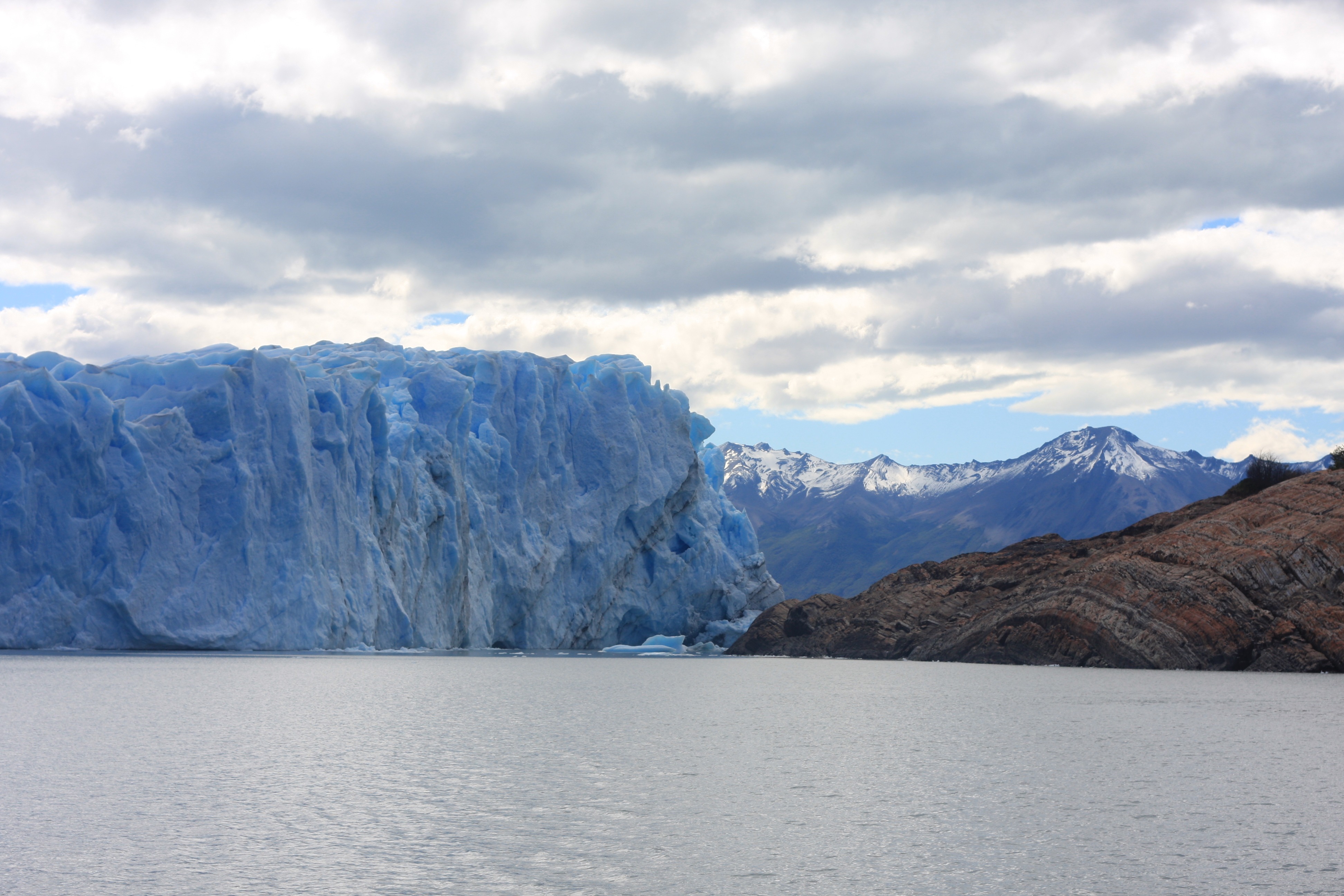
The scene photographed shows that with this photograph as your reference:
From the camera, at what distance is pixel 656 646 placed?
229 feet

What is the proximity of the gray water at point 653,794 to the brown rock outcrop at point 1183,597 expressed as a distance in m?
17.9

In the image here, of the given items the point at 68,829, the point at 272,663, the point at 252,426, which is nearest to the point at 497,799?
the point at 68,829

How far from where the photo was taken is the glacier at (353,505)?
42.2 m

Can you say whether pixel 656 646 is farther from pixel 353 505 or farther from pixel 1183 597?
pixel 1183 597

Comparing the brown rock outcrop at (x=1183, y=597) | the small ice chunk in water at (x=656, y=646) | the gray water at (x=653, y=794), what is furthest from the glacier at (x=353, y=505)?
the brown rock outcrop at (x=1183, y=597)

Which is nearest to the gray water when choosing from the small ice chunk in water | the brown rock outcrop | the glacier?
the glacier

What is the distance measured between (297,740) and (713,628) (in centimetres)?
5331

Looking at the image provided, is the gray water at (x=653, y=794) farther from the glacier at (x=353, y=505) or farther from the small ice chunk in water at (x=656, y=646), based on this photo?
the small ice chunk in water at (x=656, y=646)

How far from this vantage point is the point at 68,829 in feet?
40.7

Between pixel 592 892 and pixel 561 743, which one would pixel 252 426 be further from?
pixel 592 892

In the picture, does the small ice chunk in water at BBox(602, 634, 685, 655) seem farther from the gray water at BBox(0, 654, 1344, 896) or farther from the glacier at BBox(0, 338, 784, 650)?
the gray water at BBox(0, 654, 1344, 896)

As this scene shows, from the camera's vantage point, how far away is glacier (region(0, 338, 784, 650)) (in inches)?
1663

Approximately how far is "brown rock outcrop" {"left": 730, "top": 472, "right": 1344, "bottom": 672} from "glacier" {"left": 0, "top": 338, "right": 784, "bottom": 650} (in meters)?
18.3

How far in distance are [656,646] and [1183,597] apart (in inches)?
1257
